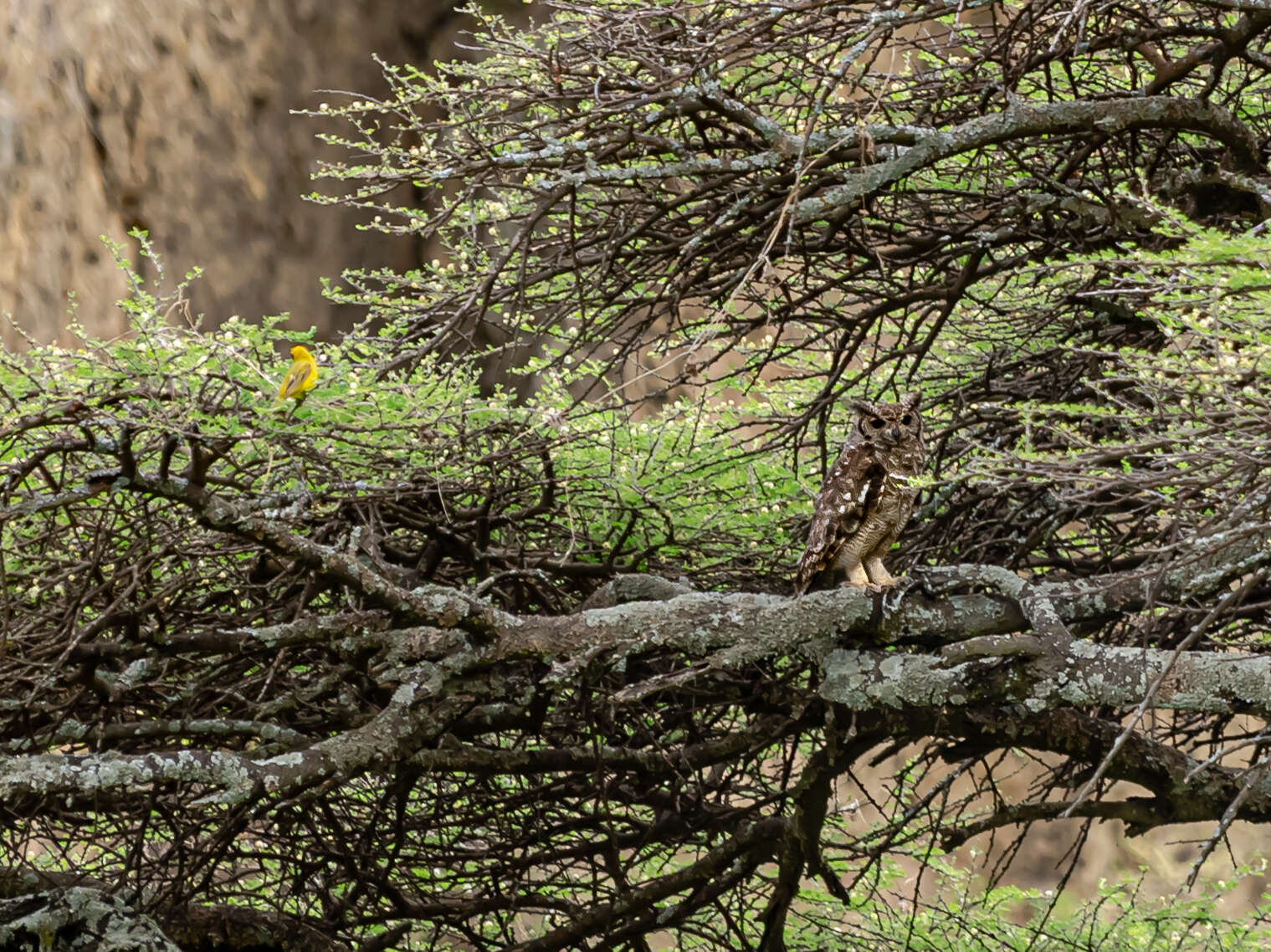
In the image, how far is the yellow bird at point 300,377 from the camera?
3344mm

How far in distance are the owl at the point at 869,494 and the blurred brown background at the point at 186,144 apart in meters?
6.79

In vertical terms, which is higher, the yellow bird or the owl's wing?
the yellow bird

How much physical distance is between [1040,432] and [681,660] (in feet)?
4.94

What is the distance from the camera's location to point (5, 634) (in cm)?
305

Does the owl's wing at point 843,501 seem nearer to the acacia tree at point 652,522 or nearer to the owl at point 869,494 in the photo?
the owl at point 869,494

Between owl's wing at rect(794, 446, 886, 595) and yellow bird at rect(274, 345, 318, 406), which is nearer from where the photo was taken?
yellow bird at rect(274, 345, 318, 406)

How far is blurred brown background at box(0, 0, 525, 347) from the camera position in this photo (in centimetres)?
928

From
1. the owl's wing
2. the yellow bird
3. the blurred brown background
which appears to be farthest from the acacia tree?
the blurred brown background

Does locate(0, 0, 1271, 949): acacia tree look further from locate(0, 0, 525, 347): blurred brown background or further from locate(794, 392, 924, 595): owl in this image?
locate(0, 0, 525, 347): blurred brown background

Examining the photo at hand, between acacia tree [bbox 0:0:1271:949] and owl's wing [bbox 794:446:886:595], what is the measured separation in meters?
0.20

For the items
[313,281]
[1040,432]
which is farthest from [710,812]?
[313,281]

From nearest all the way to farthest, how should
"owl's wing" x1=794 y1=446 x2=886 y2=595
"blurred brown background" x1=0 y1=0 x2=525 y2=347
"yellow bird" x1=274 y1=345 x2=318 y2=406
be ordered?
"yellow bird" x1=274 y1=345 x2=318 y2=406
"owl's wing" x1=794 y1=446 x2=886 y2=595
"blurred brown background" x1=0 y1=0 x2=525 y2=347

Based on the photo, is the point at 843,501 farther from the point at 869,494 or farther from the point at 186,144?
the point at 186,144

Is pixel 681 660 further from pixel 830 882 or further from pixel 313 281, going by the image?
pixel 313 281
